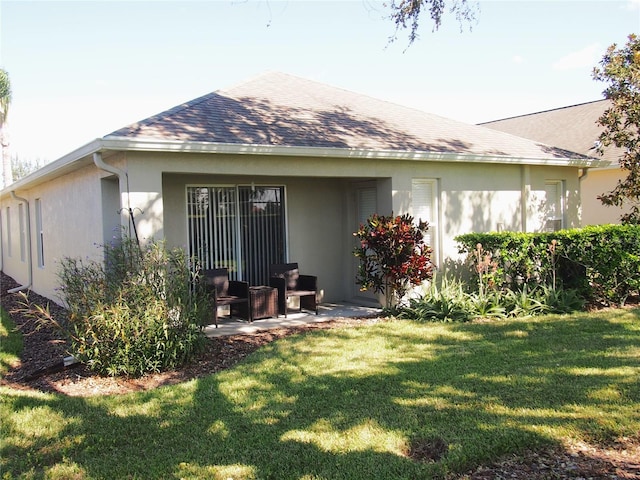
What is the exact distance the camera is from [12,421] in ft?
18.0

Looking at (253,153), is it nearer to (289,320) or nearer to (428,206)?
(289,320)

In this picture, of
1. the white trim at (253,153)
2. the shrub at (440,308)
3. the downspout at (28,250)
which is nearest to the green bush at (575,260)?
the shrub at (440,308)

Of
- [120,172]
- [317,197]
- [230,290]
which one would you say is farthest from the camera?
[317,197]

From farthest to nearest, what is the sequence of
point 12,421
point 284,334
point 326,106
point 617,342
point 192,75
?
1. point 192,75
2. point 326,106
3. point 284,334
4. point 617,342
5. point 12,421

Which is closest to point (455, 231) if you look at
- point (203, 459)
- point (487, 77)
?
point (487, 77)

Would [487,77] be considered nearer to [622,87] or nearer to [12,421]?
[622,87]

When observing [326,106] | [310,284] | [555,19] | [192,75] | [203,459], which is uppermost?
[192,75]

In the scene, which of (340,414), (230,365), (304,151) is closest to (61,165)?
(304,151)

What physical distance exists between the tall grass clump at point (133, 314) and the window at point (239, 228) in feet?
9.85

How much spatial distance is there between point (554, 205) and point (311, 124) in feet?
21.8

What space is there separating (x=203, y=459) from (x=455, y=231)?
8.61 metres

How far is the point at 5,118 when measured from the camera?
4059 cm

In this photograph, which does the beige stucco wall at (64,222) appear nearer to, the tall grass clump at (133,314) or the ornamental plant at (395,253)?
the tall grass clump at (133,314)

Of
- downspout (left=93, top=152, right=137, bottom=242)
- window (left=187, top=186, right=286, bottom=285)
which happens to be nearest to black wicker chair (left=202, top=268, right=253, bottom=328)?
window (left=187, top=186, right=286, bottom=285)
